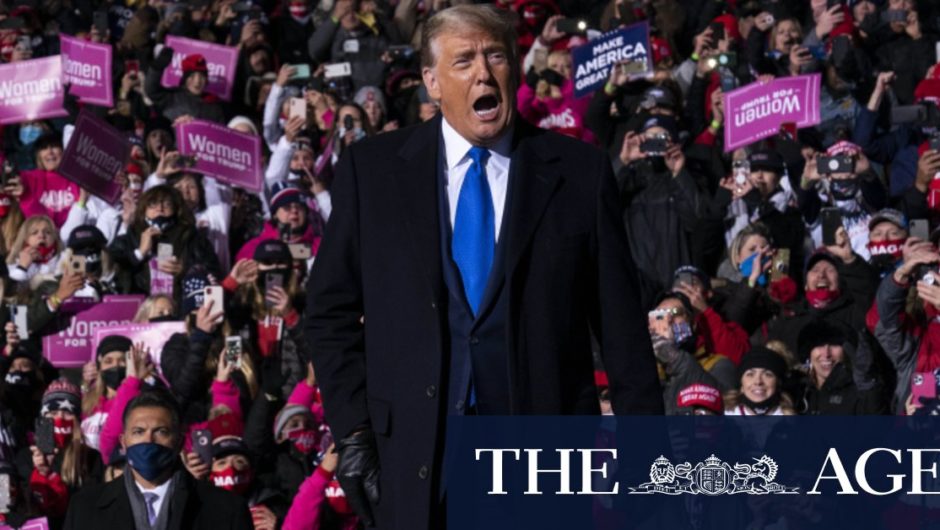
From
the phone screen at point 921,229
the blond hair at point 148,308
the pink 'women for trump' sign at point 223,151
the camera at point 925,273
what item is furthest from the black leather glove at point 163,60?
the camera at point 925,273

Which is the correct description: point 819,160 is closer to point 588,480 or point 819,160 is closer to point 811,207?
point 811,207

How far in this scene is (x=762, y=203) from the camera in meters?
11.1

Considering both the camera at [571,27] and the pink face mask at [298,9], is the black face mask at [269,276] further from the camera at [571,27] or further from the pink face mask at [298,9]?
the pink face mask at [298,9]

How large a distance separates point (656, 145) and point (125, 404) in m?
3.35

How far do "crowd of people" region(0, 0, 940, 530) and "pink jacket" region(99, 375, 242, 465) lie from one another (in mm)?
18

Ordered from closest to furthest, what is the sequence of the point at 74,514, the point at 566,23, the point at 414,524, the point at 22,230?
the point at 414,524, the point at 74,514, the point at 22,230, the point at 566,23

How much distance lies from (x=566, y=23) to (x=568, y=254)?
30.8 ft

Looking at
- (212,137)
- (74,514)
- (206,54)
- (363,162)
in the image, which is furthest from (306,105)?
(363,162)

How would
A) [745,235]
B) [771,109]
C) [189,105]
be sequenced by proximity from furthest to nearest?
1. [189,105]
2. [771,109]
3. [745,235]

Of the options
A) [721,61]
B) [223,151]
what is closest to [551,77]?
[721,61]

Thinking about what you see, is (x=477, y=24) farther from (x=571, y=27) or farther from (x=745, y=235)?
(x=571, y=27)

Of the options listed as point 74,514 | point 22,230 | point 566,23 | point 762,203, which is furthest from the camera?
point 566,23

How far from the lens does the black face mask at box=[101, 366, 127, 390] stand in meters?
10.6

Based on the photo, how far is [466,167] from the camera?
452cm
